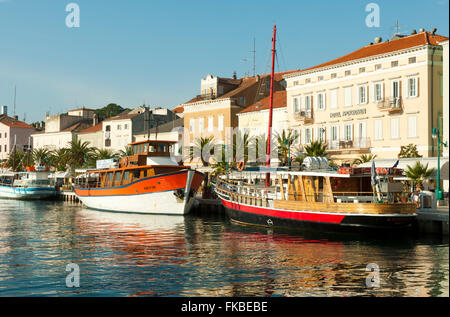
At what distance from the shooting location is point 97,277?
19.7 metres

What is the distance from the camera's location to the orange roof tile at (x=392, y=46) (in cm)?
4834

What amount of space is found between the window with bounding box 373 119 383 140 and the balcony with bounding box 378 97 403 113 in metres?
1.26

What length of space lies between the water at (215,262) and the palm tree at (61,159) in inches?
2283

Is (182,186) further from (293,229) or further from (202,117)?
(202,117)

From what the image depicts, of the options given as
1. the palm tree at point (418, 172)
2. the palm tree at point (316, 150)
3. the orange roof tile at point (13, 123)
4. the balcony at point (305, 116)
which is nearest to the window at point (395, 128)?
the palm tree at point (316, 150)

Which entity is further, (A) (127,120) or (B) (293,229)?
(A) (127,120)

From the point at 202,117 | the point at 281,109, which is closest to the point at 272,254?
the point at 281,109

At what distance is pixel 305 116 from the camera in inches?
2266

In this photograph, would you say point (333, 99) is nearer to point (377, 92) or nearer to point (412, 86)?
point (377, 92)

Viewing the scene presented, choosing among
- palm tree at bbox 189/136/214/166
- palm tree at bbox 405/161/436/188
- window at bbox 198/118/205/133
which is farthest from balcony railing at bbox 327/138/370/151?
window at bbox 198/118/205/133

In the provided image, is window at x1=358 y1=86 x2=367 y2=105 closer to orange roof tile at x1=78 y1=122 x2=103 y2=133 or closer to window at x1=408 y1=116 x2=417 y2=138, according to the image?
window at x1=408 y1=116 x2=417 y2=138

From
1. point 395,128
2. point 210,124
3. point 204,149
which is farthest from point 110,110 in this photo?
point 395,128

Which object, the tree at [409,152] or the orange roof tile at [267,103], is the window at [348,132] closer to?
the tree at [409,152]
